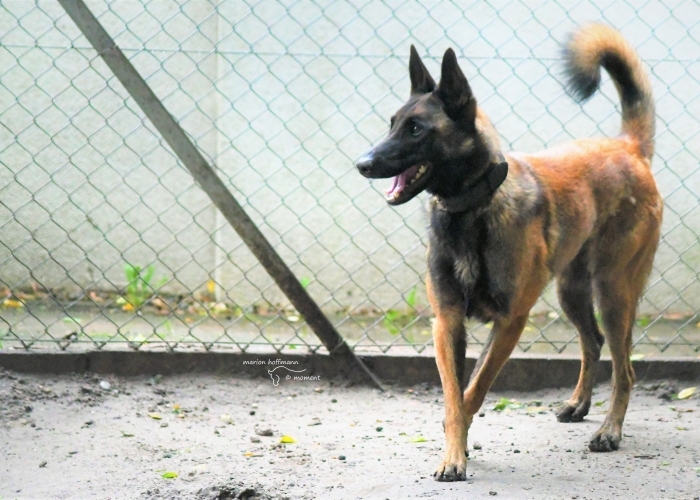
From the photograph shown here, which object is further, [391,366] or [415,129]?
[391,366]

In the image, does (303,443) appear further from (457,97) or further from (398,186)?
(457,97)

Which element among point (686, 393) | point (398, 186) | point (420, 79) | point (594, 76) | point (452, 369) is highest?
point (594, 76)

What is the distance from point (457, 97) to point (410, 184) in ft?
1.22

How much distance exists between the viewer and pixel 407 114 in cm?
293

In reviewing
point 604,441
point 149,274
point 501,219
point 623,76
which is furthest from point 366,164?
point 149,274

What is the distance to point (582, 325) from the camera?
3760 mm

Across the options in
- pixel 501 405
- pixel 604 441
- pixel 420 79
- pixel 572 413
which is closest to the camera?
pixel 420 79

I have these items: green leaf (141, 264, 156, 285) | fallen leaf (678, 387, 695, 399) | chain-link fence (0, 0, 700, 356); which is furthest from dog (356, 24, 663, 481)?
green leaf (141, 264, 156, 285)

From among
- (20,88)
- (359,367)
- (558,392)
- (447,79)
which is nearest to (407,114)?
(447,79)

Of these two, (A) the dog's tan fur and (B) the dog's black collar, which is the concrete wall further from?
(B) the dog's black collar

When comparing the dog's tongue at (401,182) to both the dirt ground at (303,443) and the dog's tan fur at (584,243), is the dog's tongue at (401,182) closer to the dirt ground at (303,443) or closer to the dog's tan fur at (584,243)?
the dog's tan fur at (584,243)

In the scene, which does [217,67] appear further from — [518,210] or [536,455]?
[536,455]

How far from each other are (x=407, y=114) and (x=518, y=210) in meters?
0.55

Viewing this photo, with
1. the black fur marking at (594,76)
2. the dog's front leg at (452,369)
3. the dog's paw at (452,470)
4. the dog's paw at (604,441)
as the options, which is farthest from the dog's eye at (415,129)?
the dog's paw at (604,441)
